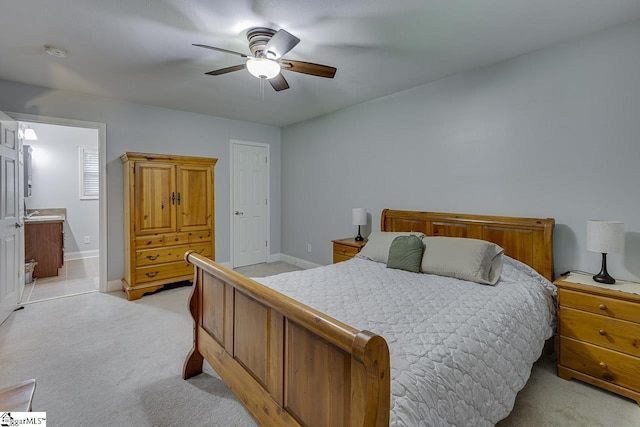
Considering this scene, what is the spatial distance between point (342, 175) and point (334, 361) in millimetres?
3513

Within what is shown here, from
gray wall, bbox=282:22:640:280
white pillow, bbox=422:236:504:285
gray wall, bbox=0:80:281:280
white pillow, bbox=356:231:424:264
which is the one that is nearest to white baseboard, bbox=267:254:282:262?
gray wall, bbox=0:80:281:280

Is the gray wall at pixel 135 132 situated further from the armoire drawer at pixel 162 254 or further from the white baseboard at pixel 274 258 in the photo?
the white baseboard at pixel 274 258

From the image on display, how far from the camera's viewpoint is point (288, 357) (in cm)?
132

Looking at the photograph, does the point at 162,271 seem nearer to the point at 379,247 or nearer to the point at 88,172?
the point at 379,247

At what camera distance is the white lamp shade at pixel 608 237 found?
2049 millimetres

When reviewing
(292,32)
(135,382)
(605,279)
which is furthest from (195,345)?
(605,279)

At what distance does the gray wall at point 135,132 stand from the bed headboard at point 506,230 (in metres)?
3.01

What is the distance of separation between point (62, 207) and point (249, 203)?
144 inches

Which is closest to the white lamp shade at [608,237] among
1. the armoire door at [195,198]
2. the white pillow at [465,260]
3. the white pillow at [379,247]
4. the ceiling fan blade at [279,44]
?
the white pillow at [465,260]

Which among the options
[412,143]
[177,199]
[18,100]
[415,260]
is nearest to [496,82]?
[412,143]

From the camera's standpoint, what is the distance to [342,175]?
174 inches

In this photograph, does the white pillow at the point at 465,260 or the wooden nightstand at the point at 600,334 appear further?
the white pillow at the point at 465,260

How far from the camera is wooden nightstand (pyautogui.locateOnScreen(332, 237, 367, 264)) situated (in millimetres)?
3625

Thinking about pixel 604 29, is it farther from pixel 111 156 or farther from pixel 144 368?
pixel 111 156
